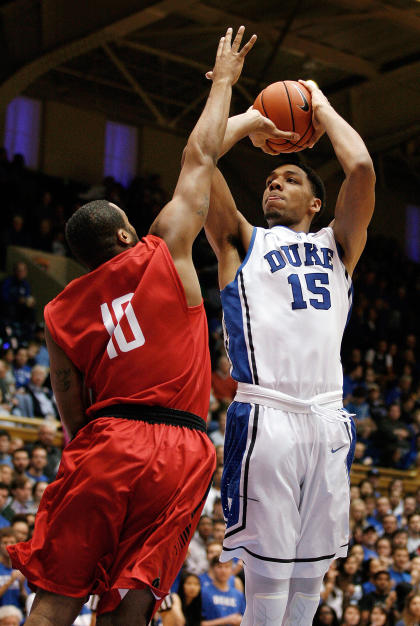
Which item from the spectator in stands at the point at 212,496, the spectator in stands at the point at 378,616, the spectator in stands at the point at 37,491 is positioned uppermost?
the spectator in stands at the point at 37,491

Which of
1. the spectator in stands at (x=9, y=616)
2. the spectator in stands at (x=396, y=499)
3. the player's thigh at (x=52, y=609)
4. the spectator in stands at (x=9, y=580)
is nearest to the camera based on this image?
the player's thigh at (x=52, y=609)

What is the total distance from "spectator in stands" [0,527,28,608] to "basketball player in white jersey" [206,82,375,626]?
3941 millimetres

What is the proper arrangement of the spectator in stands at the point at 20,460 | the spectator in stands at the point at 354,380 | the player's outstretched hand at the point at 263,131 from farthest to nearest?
the spectator in stands at the point at 354,380 → the spectator in stands at the point at 20,460 → the player's outstretched hand at the point at 263,131

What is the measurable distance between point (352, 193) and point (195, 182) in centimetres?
113

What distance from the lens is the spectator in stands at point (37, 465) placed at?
8.79 meters

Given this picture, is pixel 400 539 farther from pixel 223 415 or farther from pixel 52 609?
pixel 52 609

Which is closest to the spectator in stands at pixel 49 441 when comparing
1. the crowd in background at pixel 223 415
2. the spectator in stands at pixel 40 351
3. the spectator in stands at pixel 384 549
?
the crowd in background at pixel 223 415

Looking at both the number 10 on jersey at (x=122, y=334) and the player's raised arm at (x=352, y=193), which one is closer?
A: the number 10 on jersey at (x=122, y=334)

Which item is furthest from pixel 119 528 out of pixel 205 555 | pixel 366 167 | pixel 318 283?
pixel 205 555

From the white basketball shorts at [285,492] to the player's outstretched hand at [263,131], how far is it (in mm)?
1320

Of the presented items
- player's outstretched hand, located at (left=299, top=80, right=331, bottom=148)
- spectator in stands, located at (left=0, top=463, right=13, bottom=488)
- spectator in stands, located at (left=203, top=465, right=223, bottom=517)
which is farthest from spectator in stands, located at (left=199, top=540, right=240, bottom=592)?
player's outstretched hand, located at (left=299, top=80, right=331, bottom=148)

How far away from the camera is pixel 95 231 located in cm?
333

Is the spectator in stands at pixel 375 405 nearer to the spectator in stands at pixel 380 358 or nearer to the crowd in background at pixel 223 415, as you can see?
the crowd in background at pixel 223 415

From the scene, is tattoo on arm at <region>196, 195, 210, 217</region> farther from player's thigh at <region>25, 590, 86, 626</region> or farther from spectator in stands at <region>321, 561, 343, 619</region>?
spectator in stands at <region>321, 561, 343, 619</region>
